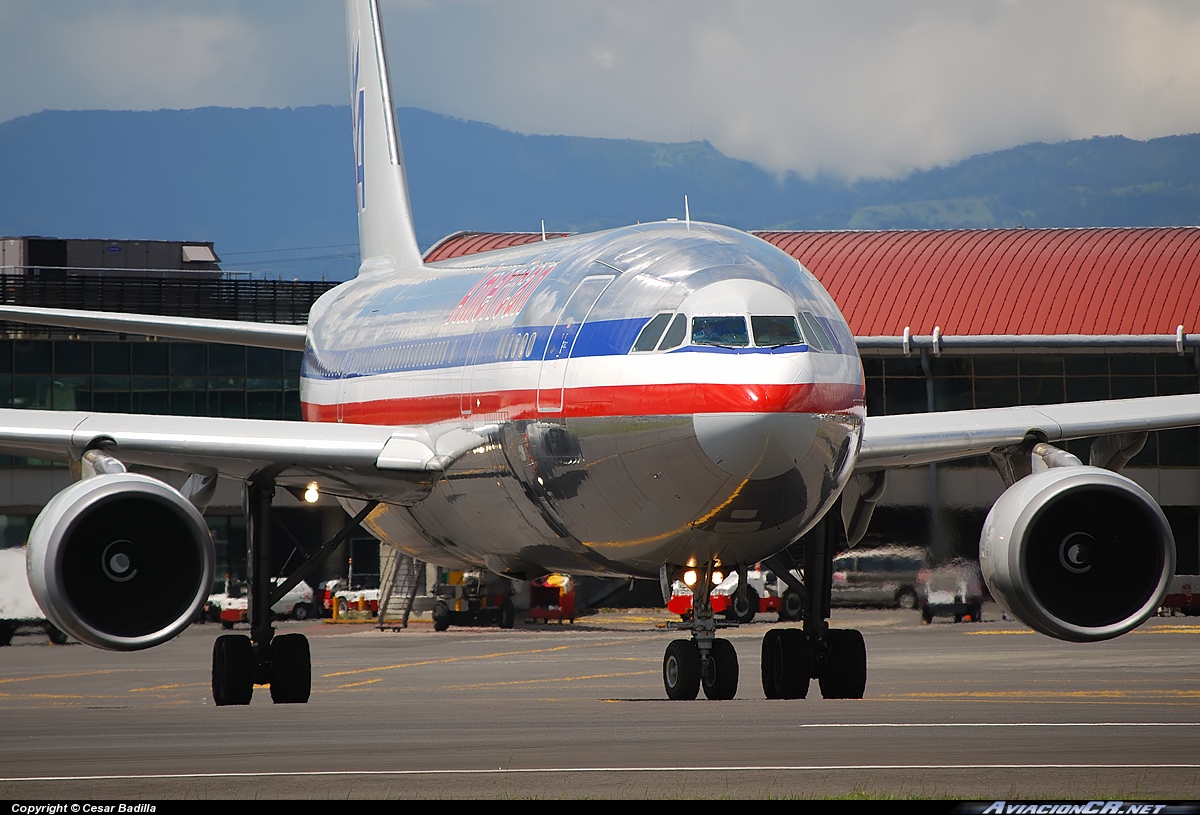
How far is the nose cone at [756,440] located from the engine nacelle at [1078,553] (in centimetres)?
211

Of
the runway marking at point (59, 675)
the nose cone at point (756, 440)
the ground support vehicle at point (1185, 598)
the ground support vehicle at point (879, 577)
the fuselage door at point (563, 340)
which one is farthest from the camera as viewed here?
the ground support vehicle at point (1185, 598)

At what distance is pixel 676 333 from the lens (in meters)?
15.2

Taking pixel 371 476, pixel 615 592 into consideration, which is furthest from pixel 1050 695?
pixel 615 592

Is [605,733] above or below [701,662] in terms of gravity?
above

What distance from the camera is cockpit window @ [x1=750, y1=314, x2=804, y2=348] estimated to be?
48.7ft

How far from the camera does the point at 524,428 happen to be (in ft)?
54.9

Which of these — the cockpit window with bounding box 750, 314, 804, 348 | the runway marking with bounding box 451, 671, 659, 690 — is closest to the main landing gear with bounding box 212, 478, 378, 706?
the runway marking with bounding box 451, 671, 659, 690

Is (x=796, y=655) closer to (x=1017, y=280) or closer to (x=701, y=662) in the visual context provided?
(x=701, y=662)

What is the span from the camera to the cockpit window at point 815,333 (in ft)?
49.6

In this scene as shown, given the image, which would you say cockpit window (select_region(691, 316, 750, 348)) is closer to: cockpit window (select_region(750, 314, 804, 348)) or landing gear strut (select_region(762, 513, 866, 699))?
cockpit window (select_region(750, 314, 804, 348))

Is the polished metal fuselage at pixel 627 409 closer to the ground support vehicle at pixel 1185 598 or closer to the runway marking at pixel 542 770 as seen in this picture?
the runway marking at pixel 542 770

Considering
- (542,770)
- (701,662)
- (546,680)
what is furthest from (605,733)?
(546,680)

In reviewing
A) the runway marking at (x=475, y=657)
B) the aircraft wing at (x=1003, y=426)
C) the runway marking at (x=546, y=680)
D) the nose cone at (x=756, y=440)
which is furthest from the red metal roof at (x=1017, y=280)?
the nose cone at (x=756, y=440)

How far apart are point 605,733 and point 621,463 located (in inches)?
95.5
